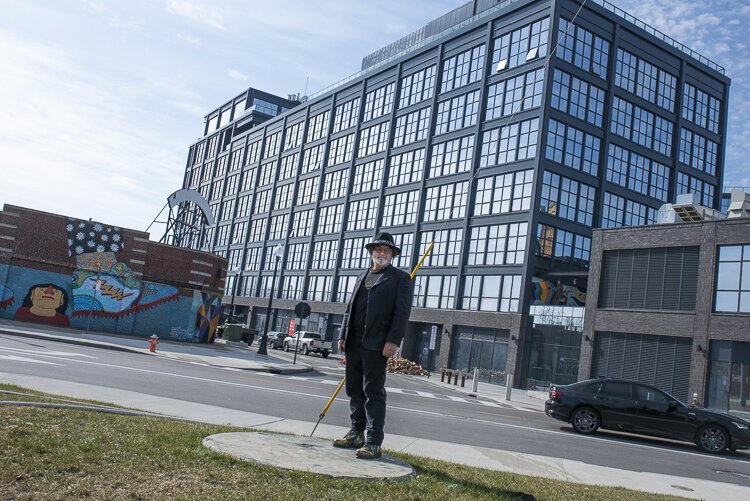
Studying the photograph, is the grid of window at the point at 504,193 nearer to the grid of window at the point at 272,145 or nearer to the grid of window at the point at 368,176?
the grid of window at the point at 368,176

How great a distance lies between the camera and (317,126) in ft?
227

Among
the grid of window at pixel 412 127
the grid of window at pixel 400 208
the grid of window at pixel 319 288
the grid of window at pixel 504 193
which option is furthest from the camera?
the grid of window at pixel 319 288

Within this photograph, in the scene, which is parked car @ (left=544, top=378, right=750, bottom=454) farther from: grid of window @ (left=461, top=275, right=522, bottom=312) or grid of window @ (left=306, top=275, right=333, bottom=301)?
grid of window @ (left=306, top=275, right=333, bottom=301)

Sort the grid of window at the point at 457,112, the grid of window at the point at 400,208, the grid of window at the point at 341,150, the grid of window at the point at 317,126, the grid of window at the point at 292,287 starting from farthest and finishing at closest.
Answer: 1. the grid of window at the point at 317,126
2. the grid of window at the point at 292,287
3. the grid of window at the point at 341,150
4. the grid of window at the point at 400,208
5. the grid of window at the point at 457,112

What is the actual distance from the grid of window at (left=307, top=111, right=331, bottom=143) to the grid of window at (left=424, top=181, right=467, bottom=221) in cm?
2061

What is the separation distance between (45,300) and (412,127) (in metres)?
30.6

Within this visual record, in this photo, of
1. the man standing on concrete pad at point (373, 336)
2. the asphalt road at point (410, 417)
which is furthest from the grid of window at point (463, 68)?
the man standing on concrete pad at point (373, 336)

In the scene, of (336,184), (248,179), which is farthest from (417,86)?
(248,179)

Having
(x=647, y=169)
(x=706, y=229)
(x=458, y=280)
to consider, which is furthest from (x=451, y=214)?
(x=706, y=229)

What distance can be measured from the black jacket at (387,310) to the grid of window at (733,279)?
84.8 ft

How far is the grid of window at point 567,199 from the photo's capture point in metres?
42.3

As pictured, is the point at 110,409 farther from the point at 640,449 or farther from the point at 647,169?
the point at 647,169

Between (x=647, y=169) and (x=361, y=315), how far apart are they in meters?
46.1

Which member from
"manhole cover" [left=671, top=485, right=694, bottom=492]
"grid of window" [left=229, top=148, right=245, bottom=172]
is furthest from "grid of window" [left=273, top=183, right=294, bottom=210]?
"manhole cover" [left=671, top=485, right=694, bottom=492]
